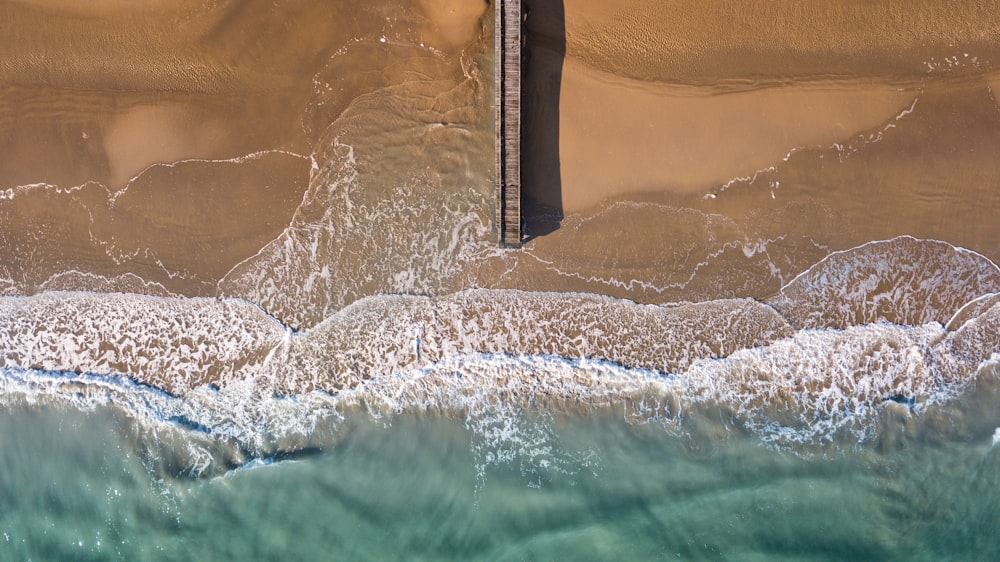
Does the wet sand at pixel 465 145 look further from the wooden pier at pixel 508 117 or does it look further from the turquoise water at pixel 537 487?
the turquoise water at pixel 537 487

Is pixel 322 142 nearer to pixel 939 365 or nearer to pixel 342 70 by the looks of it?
pixel 342 70

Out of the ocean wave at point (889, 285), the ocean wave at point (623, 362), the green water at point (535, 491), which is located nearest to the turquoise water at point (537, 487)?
the green water at point (535, 491)

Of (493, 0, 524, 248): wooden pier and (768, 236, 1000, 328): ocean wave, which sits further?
(768, 236, 1000, 328): ocean wave

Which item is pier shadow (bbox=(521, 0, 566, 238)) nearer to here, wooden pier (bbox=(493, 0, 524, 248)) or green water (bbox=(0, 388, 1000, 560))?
wooden pier (bbox=(493, 0, 524, 248))

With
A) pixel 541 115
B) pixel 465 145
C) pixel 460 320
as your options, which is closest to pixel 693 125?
pixel 541 115

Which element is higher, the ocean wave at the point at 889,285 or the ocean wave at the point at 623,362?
the ocean wave at the point at 889,285

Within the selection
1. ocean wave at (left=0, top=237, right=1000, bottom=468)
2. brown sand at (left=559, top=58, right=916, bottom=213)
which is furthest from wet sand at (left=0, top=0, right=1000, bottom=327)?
ocean wave at (left=0, top=237, right=1000, bottom=468)
